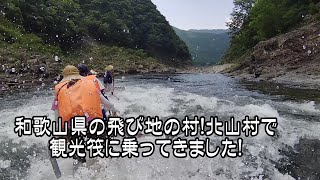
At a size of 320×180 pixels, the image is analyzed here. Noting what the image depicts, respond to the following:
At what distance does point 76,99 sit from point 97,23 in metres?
66.9

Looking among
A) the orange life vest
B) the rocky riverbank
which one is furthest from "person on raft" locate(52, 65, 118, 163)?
the rocky riverbank

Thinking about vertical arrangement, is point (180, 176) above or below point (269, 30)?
below

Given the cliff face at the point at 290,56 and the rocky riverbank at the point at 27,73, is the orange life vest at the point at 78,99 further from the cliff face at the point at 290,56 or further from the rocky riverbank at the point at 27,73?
the cliff face at the point at 290,56

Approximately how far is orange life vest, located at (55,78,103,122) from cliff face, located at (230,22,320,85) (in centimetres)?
1814

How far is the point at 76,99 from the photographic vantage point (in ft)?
15.6

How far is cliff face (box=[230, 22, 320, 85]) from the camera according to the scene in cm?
2283

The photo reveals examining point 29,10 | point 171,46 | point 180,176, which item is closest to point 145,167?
point 180,176

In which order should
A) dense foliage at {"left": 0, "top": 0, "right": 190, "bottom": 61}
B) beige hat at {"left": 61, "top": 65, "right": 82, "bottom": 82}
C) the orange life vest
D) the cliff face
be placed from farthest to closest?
dense foliage at {"left": 0, "top": 0, "right": 190, "bottom": 61} < the cliff face < beige hat at {"left": 61, "top": 65, "right": 82, "bottom": 82} < the orange life vest

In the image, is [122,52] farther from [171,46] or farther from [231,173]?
[231,173]

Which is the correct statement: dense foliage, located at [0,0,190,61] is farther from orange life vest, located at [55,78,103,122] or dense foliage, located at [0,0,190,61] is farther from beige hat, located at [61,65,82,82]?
orange life vest, located at [55,78,103,122]

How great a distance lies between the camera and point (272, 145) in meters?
7.07

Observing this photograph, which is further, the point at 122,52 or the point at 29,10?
the point at 122,52

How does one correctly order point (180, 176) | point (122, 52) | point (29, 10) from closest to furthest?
point (180, 176) → point (29, 10) → point (122, 52)

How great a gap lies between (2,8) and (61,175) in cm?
4349
